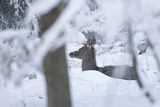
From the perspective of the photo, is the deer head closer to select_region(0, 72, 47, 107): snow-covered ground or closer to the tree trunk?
select_region(0, 72, 47, 107): snow-covered ground

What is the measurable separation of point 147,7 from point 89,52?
34.6 feet

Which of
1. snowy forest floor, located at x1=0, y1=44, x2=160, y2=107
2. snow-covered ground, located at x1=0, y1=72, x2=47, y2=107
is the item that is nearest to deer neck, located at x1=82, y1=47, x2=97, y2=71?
snowy forest floor, located at x1=0, y1=44, x2=160, y2=107

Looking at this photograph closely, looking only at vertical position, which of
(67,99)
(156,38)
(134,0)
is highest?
(134,0)

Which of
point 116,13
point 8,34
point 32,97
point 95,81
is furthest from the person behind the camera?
point 95,81

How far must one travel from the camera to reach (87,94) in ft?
27.5

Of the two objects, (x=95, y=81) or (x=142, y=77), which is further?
(x=95, y=81)

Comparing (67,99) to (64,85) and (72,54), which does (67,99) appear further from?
(72,54)

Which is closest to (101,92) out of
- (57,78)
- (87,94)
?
(87,94)

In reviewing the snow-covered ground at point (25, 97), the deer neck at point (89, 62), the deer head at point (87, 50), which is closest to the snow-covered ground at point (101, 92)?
the snow-covered ground at point (25, 97)

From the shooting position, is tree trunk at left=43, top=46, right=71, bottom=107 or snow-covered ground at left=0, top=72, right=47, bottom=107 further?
snow-covered ground at left=0, top=72, right=47, bottom=107

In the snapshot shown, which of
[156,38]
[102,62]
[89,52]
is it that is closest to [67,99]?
[156,38]

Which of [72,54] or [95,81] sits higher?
[72,54]

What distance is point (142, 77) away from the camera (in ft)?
10.6

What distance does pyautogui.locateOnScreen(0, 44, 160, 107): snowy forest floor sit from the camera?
717cm
